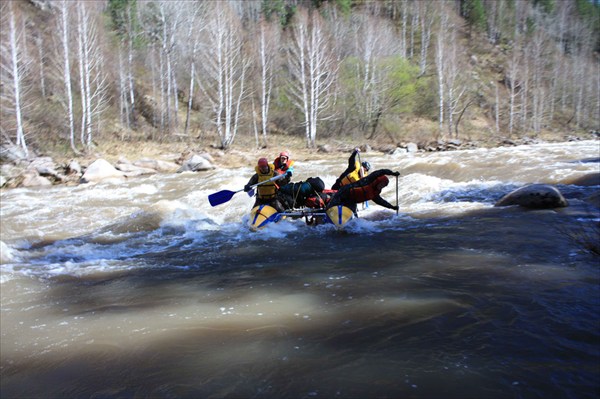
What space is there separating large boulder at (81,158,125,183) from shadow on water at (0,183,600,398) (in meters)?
12.3

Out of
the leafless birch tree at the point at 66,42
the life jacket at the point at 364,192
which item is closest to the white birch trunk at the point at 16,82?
the leafless birch tree at the point at 66,42

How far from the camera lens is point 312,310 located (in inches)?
174

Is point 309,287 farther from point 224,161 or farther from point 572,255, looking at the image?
point 224,161

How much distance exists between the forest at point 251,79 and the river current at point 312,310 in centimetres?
1775

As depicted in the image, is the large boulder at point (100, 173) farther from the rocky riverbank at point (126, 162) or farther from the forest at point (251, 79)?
the forest at point (251, 79)

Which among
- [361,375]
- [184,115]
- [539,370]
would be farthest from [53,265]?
[184,115]

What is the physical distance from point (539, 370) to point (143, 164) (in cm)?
1941

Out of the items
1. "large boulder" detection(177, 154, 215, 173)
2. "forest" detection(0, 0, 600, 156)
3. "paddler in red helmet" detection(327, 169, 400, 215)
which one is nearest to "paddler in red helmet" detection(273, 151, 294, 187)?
"paddler in red helmet" detection(327, 169, 400, 215)

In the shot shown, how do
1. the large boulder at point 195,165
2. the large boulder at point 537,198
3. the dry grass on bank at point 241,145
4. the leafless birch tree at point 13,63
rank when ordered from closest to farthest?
the large boulder at point 537,198 → the large boulder at point 195,165 → the leafless birch tree at point 13,63 → the dry grass on bank at point 241,145

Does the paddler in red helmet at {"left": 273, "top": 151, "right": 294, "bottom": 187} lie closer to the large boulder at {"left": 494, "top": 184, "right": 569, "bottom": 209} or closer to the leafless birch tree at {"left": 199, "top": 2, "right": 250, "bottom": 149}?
the large boulder at {"left": 494, "top": 184, "right": 569, "bottom": 209}

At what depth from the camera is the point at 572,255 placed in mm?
5828

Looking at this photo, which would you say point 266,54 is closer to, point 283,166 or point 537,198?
point 283,166

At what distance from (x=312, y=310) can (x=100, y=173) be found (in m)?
15.4

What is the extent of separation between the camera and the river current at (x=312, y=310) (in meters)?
3.17
